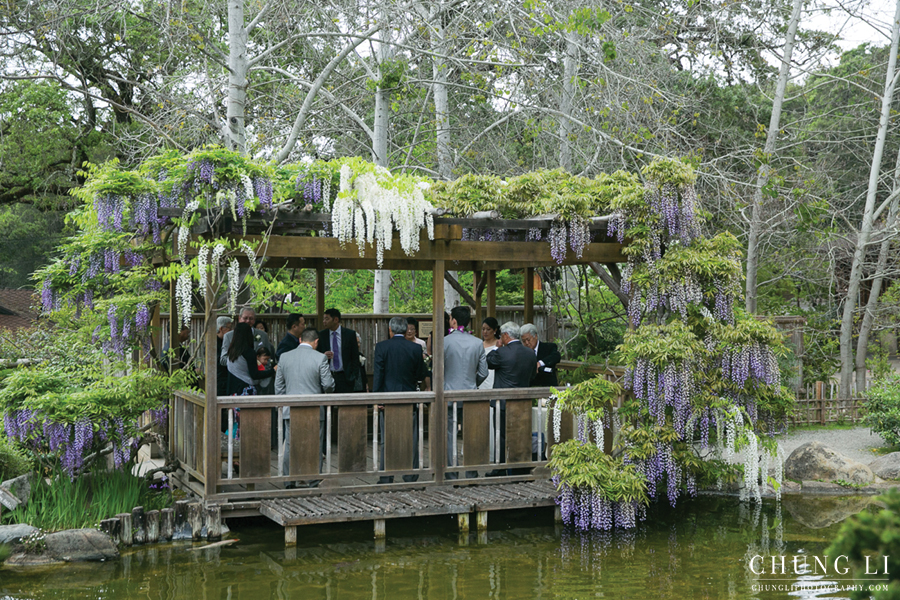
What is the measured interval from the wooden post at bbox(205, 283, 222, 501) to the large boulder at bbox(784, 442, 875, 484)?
636cm

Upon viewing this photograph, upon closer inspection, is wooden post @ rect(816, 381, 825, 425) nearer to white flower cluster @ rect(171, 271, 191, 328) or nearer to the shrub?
the shrub

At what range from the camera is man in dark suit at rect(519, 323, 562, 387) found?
9.26m

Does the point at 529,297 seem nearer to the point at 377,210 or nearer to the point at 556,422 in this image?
the point at 556,422

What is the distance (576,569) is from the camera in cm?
683

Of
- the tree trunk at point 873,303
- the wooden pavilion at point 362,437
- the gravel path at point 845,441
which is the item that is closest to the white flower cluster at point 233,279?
the wooden pavilion at point 362,437

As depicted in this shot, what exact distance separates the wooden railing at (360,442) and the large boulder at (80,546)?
0.94 metres

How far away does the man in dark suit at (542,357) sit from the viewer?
364 inches

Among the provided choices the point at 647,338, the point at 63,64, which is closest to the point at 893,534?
the point at 647,338

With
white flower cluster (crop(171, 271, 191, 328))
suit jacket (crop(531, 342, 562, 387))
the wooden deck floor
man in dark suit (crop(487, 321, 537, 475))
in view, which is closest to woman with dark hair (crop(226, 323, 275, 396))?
white flower cluster (crop(171, 271, 191, 328))

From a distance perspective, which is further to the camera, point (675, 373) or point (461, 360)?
point (461, 360)

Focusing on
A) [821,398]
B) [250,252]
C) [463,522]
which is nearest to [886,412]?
[821,398]

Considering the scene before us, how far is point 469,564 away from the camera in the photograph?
22.9ft

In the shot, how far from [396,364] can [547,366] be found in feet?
6.30

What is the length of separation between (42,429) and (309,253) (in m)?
2.76
